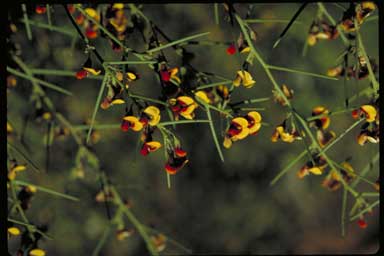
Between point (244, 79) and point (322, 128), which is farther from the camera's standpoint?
point (322, 128)

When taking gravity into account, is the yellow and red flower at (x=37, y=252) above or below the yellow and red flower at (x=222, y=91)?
below

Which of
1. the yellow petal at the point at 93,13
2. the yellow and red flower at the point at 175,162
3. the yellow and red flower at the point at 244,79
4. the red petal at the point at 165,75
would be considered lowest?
the yellow and red flower at the point at 175,162

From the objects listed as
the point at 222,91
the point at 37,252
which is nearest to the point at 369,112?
the point at 222,91

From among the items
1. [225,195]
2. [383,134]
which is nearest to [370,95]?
[383,134]

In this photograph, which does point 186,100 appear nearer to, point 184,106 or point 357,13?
point 184,106

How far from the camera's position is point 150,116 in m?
1.03

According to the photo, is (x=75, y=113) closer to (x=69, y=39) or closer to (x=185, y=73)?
(x=69, y=39)

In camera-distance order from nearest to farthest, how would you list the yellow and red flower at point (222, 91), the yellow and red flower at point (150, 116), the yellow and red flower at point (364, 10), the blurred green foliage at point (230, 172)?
1. the yellow and red flower at point (150, 116)
2. the yellow and red flower at point (364, 10)
3. the yellow and red flower at point (222, 91)
4. the blurred green foliage at point (230, 172)

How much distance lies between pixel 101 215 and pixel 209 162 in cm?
54

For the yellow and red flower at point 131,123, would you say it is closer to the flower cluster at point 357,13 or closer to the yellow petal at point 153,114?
the yellow petal at point 153,114

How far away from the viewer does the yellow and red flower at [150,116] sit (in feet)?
3.37

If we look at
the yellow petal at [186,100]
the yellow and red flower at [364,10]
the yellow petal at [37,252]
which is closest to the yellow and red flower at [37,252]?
the yellow petal at [37,252]

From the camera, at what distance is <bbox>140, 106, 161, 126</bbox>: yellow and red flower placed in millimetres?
1027

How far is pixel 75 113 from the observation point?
2621 mm
